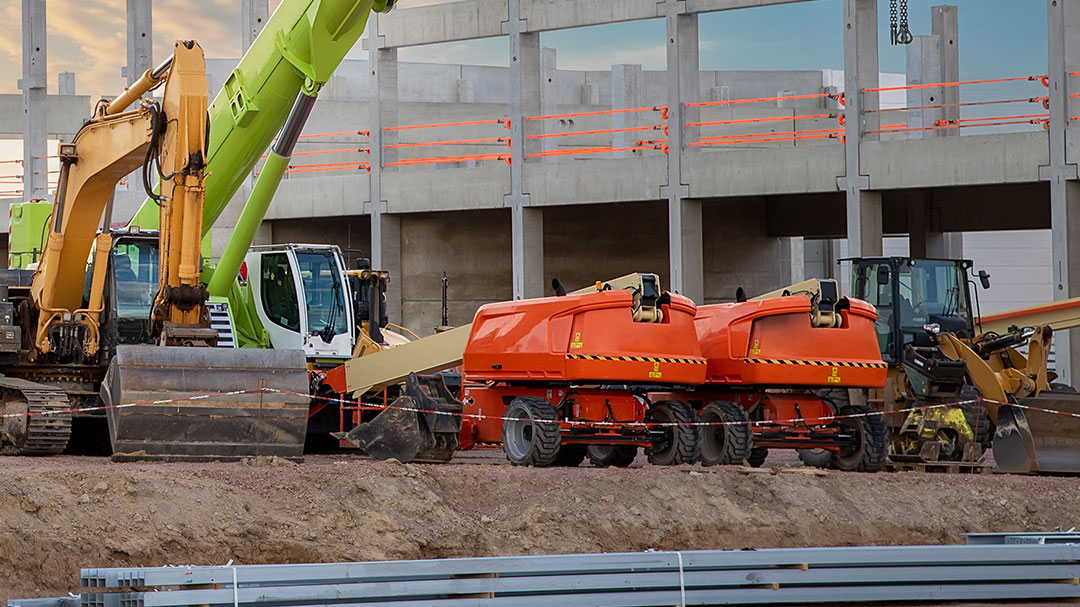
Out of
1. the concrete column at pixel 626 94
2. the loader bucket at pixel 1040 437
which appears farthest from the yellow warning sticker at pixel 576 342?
the concrete column at pixel 626 94

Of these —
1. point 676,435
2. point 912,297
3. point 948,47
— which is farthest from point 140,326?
point 948,47

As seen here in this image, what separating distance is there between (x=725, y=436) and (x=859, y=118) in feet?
43.2

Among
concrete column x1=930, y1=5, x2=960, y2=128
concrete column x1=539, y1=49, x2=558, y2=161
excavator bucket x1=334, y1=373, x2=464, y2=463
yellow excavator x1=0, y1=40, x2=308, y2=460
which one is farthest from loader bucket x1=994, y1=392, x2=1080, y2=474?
concrete column x1=539, y1=49, x2=558, y2=161

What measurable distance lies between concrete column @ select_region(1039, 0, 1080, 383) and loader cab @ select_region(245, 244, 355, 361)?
486 inches

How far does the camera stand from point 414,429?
1741 centimetres

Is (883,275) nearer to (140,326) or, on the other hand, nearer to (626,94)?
(140,326)

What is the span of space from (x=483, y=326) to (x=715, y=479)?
346 centimetres

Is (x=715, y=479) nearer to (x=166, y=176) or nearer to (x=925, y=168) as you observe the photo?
(x=166, y=176)

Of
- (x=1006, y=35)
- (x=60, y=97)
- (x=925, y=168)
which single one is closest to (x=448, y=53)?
(x=60, y=97)

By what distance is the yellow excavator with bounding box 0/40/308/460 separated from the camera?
15359 mm

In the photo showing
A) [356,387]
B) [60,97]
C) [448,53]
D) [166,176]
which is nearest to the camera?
[166,176]

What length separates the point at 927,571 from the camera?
12.3 metres

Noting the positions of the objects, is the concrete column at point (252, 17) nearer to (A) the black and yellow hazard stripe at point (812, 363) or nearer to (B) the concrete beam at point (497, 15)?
(B) the concrete beam at point (497, 15)

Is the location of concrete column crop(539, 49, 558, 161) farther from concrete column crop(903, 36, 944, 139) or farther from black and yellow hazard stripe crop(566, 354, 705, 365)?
black and yellow hazard stripe crop(566, 354, 705, 365)
